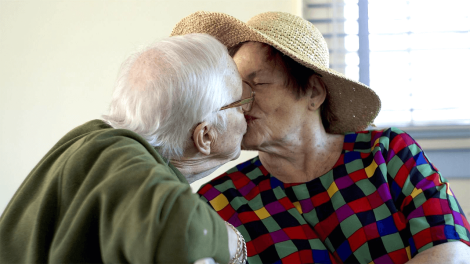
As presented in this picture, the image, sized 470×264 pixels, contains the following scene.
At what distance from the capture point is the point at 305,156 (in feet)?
4.85

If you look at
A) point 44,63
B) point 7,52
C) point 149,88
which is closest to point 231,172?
point 149,88

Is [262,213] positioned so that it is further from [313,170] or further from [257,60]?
[257,60]

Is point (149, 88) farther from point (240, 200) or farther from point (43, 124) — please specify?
point (43, 124)

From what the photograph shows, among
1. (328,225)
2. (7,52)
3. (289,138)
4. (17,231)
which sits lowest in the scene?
(328,225)

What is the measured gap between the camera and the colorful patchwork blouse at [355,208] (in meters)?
1.21

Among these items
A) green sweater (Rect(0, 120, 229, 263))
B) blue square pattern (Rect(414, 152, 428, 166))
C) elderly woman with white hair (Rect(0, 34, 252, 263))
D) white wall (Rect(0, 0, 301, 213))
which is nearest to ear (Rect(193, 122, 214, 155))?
elderly woman with white hair (Rect(0, 34, 252, 263))

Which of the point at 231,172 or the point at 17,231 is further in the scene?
the point at 231,172

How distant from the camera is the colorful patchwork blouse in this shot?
121cm

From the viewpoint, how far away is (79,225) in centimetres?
68

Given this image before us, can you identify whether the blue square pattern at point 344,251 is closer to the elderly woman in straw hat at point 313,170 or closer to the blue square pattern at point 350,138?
the elderly woman in straw hat at point 313,170

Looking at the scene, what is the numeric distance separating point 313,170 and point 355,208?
0.19 m

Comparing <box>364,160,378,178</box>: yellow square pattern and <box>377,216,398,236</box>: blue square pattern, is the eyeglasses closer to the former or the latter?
<box>364,160,378,178</box>: yellow square pattern

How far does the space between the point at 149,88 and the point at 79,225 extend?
1.14 ft

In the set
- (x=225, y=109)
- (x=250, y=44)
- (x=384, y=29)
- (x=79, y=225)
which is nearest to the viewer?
(x=79, y=225)
